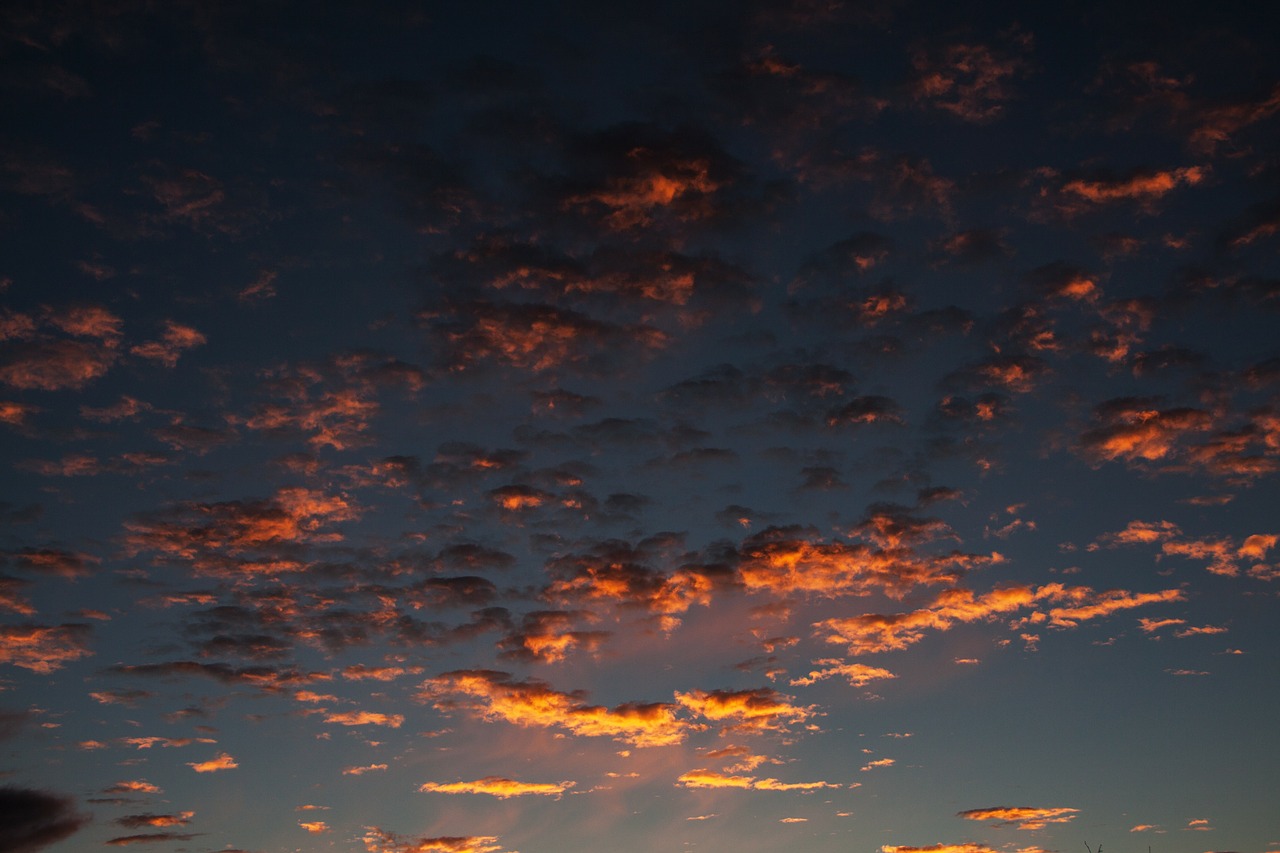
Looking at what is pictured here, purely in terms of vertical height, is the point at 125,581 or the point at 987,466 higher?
the point at 987,466

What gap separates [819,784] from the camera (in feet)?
319

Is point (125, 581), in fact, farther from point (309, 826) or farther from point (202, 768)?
point (309, 826)

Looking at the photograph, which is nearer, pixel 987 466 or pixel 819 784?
pixel 987 466

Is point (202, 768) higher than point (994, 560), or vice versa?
point (994, 560)

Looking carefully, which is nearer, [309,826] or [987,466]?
[987,466]

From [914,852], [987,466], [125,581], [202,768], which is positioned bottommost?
[914,852]

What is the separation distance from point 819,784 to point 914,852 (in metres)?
56.8

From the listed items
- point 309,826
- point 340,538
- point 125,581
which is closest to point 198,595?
point 125,581

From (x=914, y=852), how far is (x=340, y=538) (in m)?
120

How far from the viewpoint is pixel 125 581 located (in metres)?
73.1

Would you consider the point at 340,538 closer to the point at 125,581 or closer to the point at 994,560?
the point at 125,581

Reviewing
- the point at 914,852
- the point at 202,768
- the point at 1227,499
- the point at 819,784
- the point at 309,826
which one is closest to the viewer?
the point at 1227,499

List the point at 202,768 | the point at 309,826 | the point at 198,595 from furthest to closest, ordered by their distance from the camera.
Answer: the point at 309,826, the point at 202,768, the point at 198,595

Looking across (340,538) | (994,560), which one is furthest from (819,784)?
(340,538)
